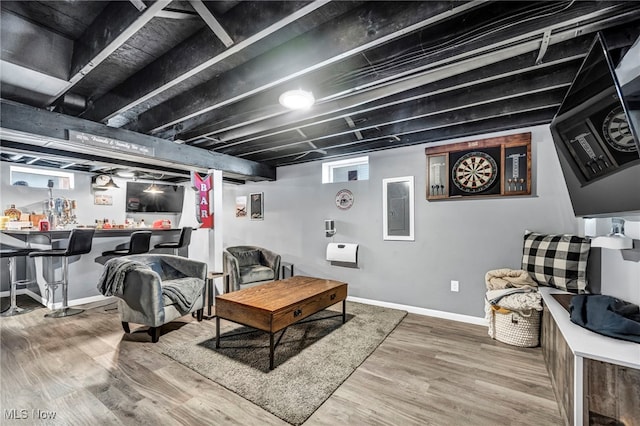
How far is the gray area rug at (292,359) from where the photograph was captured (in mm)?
1917

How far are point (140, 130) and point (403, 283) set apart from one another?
370cm

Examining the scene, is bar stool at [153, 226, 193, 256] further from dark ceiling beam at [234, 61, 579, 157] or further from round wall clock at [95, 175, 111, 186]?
dark ceiling beam at [234, 61, 579, 157]

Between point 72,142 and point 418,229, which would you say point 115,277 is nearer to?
point 72,142

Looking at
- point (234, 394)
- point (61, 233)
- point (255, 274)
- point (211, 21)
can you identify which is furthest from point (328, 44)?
point (61, 233)

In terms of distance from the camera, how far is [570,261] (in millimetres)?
2482

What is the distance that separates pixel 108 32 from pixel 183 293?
242 cm

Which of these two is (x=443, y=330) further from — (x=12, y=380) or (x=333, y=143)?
(x=12, y=380)

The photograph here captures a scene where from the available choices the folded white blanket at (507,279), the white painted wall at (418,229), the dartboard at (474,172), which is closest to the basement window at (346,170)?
the white painted wall at (418,229)

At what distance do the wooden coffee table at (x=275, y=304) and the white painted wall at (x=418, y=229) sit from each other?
41.4 inches

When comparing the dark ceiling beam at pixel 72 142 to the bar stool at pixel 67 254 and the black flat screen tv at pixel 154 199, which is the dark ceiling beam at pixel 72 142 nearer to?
the bar stool at pixel 67 254

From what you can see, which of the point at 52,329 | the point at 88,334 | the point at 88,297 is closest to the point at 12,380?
the point at 88,334

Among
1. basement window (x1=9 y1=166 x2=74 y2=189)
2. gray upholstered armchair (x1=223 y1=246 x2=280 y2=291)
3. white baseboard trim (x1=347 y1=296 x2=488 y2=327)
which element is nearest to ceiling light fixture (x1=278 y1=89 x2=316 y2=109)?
gray upholstered armchair (x1=223 y1=246 x2=280 y2=291)

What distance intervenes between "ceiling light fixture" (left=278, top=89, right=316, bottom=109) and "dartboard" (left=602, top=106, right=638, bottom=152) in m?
1.81

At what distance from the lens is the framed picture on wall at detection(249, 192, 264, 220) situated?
17.0 feet
